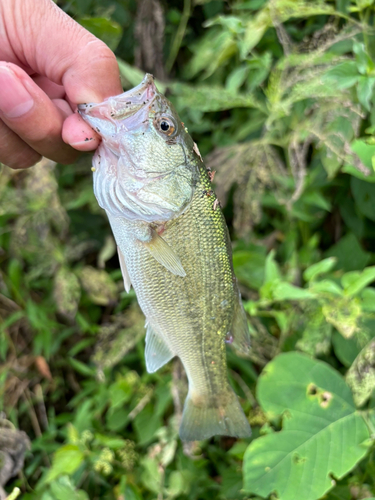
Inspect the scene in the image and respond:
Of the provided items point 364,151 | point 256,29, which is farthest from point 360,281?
point 256,29

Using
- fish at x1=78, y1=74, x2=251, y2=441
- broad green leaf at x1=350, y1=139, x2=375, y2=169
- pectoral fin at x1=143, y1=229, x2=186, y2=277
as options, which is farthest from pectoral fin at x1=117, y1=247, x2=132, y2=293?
broad green leaf at x1=350, y1=139, x2=375, y2=169

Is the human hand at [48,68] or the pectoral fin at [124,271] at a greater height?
the human hand at [48,68]

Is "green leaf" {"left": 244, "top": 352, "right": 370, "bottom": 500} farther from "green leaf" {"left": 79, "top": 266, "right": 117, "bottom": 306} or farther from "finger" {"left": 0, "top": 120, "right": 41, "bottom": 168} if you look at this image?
"finger" {"left": 0, "top": 120, "right": 41, "bottom": 168}

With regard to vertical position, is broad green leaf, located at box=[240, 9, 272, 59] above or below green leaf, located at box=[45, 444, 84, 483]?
above

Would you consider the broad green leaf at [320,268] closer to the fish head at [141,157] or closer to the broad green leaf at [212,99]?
the fish head at [141,157]

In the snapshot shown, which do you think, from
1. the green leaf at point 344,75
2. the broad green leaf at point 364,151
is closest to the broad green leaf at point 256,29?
the green leaf at point 344,75

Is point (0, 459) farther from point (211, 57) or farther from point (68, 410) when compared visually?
point (211, 57)

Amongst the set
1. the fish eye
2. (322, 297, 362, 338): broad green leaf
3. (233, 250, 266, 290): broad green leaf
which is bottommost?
(233, 250, 266, 290): broad green leaf
